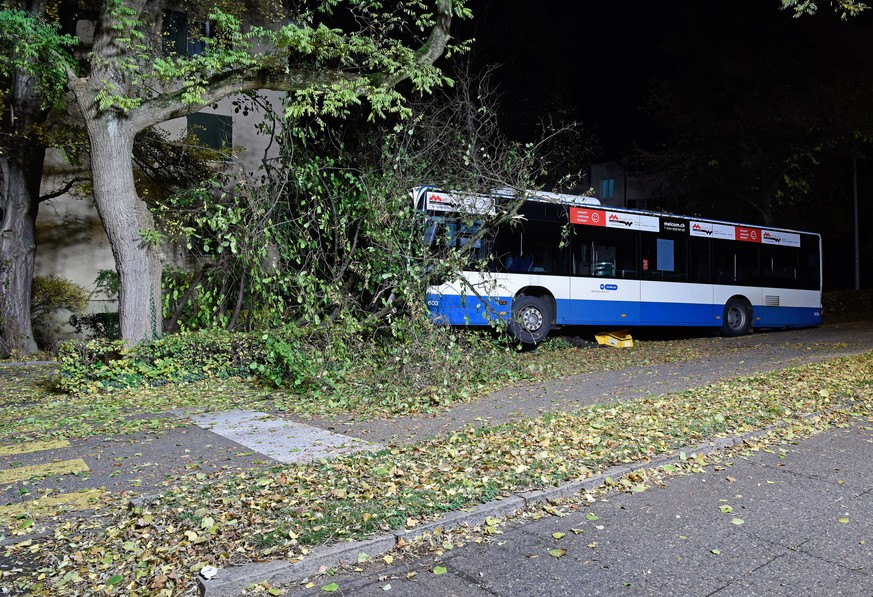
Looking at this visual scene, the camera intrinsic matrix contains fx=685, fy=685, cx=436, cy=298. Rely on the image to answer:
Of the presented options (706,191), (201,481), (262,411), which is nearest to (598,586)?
(201,481)

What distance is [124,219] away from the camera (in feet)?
35.4

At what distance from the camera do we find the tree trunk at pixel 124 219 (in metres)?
10.7

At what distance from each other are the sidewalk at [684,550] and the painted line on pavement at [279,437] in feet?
8.07

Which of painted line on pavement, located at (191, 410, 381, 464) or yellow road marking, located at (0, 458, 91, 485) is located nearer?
yellow road marking, located at (0, 458, 91, 485)

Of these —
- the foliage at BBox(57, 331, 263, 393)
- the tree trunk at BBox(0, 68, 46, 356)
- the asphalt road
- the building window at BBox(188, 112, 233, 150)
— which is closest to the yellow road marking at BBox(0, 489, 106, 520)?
the asphalt road

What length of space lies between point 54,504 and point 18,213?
12.8m

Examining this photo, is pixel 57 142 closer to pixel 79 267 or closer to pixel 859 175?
pixel 79 267

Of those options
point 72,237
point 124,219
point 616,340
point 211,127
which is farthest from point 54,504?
point 211,127

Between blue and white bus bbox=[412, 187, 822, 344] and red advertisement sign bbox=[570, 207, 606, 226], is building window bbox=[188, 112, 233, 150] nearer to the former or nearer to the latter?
blue and white bus bbox=[412, 187, 822, 344]

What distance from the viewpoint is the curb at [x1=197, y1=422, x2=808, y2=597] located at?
12.9 feet

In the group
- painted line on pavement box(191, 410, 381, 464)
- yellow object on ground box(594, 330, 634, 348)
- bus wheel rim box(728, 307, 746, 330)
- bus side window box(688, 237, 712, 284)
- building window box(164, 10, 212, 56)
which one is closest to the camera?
painted line on pavement box(191, 410, 381, 464)

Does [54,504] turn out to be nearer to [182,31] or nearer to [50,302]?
[50,302]

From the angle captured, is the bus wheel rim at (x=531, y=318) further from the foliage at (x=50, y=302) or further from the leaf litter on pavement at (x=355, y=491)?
the foliage at (x=50, y=302)

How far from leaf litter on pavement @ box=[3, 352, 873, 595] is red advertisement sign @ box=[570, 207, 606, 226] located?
7.38 meters
